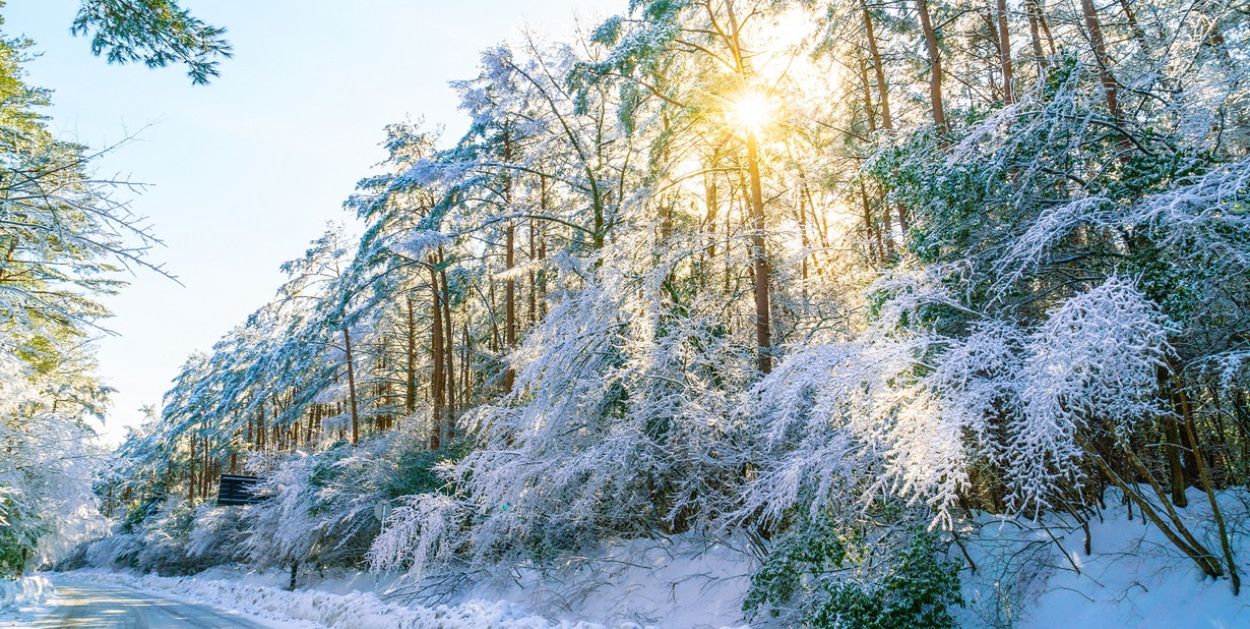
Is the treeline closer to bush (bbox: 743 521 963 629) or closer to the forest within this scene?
the forest

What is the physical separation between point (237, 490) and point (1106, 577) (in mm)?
22317

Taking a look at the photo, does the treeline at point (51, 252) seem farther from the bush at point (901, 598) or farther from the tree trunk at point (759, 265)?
the tree trunk at point (759, 265)

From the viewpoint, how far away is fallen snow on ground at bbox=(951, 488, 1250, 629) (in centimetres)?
550

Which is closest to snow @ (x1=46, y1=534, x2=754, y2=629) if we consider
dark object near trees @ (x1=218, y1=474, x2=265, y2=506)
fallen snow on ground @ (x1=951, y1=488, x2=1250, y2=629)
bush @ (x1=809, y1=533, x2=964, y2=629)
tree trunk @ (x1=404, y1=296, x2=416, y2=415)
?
bush @ (x1=809, y1=533, x2=964, y2=629)

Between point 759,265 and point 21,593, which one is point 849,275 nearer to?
point 759,265

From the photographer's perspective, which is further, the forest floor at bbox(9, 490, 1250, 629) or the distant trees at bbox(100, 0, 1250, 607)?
the forest floor at bbox(9, 490, 1250, 629)

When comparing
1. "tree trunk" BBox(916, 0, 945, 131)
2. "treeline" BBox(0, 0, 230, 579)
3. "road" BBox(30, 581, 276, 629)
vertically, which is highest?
"tree trunk" BBox(916, 0, 945, 131)

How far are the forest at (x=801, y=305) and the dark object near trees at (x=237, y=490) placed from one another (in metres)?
0.68

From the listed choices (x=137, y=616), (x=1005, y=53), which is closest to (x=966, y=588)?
(x=1005, y=53)

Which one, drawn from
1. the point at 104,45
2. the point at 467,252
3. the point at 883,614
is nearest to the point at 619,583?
the point at 883,614

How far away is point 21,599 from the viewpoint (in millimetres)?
17062

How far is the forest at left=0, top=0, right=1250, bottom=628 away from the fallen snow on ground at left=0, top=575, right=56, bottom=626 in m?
1.12

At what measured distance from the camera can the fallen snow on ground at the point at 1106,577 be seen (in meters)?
5.50

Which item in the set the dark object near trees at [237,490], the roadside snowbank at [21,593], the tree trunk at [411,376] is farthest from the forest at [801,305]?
the tree trunk at [411,376]
